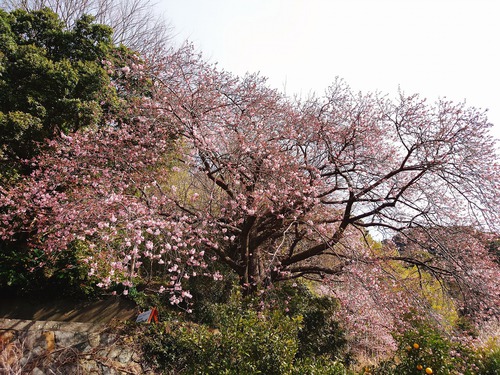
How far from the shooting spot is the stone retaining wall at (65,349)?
4.74m

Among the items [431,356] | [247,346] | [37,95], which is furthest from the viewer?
[37,95]

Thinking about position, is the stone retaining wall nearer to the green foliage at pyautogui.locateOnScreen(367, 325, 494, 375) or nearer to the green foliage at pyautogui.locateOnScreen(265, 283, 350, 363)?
the green foliage at pyautogui.locateOnScreen(265, 283, 350, 363)

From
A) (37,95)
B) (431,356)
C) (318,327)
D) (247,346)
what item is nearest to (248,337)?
(247,346)

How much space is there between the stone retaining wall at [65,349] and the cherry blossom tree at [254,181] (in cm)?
102

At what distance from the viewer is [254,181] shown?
20.0 feet

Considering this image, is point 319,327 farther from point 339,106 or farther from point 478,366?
point 339,106

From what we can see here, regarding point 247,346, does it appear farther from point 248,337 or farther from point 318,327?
point 318,327

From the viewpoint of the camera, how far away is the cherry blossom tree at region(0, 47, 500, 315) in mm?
5141

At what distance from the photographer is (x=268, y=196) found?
5.79 metres

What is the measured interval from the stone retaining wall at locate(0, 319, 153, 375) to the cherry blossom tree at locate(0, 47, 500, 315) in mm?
1016

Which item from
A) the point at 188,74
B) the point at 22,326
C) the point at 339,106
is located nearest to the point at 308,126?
the point at 339,106

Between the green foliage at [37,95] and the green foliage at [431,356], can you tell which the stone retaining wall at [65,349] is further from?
the green foliage at [431,356]

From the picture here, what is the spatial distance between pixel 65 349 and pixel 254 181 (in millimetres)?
4144

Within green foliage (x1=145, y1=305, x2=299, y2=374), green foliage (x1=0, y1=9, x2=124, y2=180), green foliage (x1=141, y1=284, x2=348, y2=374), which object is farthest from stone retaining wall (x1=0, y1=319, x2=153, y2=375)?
green foliage (x1=0, y1=9, x2=124, y2=180)
